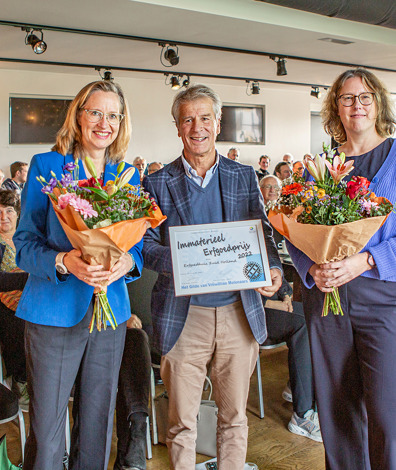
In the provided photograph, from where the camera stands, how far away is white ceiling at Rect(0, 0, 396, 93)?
6.24 metres

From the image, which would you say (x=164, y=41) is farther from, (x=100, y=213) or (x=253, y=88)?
(x=100, y=213)

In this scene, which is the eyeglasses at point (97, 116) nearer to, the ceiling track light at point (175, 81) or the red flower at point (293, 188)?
the red flower at point (293, 188)

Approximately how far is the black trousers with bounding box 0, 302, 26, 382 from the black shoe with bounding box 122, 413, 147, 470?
2.77 feet

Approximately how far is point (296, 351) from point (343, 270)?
138cm

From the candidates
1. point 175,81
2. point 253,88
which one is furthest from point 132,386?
point 253,88

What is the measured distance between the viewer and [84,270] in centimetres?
→ 165

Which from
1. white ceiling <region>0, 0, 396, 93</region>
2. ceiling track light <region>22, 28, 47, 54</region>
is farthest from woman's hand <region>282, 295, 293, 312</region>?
ceiling track light <region>22, 28, 47, 54</region>

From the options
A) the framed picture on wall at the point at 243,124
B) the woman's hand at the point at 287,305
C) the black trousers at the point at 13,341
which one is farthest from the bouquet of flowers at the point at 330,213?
the framed picture on wall at the point at 243,124

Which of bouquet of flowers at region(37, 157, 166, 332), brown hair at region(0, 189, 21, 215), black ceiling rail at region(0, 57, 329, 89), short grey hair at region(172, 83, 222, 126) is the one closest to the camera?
bouquet of flowers at region(37, 157, 166, 332)

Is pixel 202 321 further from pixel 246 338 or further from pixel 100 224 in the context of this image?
pixel 100 224

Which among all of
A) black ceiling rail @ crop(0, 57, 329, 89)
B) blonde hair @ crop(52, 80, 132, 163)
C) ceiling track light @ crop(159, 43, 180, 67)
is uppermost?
black ceiling rail @ crop(0, 57, 329, 89)

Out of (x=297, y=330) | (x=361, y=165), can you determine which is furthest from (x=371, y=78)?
(x=297, y=330)

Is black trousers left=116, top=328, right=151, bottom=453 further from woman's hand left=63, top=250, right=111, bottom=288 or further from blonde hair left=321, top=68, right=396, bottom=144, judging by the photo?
blonde hair left=321, top=68, right=396, bottom=144

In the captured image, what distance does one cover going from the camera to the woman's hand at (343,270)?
1776mm
